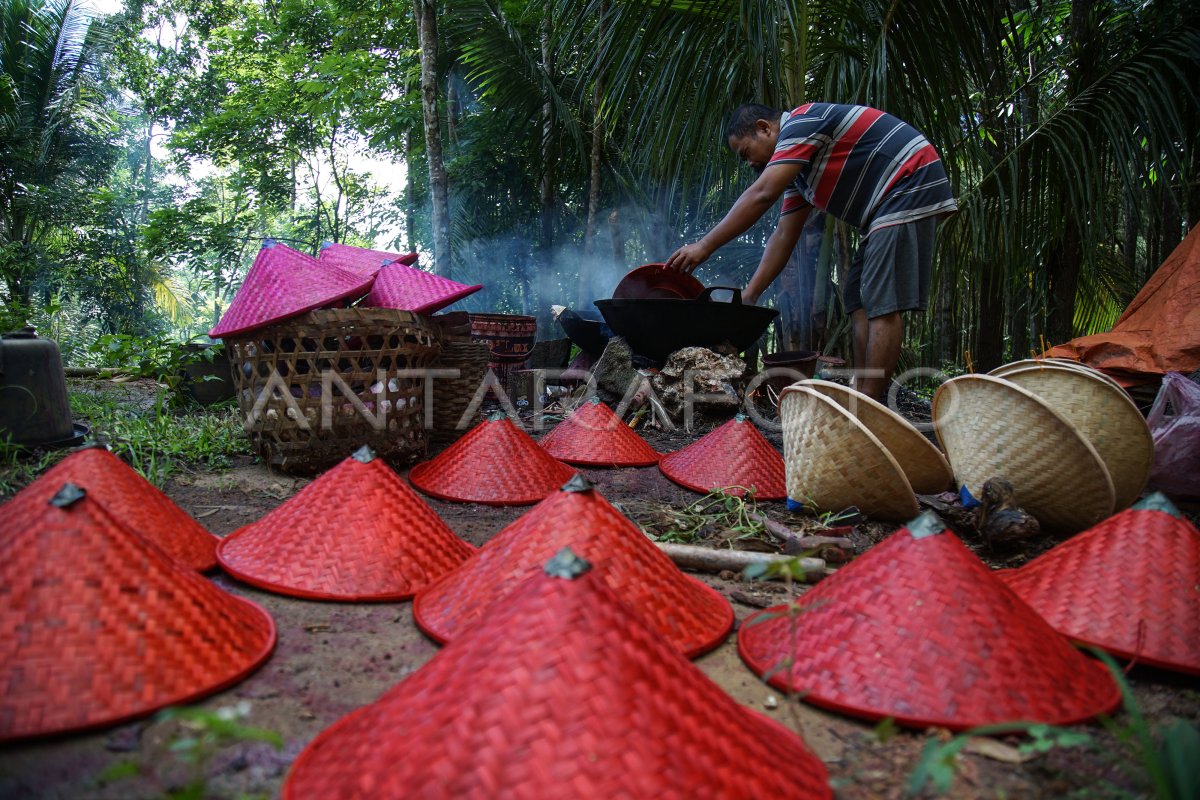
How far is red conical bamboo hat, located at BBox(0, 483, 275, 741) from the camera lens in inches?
34.9

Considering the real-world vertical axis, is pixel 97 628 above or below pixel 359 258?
below

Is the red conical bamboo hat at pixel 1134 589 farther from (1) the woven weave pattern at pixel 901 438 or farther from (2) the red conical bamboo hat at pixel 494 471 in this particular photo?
(2) the red conical bamboo hat at pixel 494 471

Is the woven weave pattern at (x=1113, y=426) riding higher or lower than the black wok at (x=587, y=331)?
lower

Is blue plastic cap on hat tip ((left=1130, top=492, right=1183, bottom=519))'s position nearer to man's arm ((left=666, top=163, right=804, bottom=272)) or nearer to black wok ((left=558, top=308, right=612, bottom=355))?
man's arm ((left=666, top=163, right=804, bottom=272))

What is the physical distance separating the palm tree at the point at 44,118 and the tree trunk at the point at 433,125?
747cm

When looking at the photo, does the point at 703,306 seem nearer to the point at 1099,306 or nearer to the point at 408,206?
the point at 1099,306

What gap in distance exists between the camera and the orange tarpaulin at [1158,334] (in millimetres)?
2688

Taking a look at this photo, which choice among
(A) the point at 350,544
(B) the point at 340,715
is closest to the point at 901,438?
(A) the point at 350,544

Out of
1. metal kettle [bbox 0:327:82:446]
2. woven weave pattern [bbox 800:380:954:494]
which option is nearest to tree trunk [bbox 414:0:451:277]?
metal kettle [bbox 0:327:82:446]

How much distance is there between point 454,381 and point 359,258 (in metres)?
0.68

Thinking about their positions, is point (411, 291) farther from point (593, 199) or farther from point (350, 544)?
point (593, 199)

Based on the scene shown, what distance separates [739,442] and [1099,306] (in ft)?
14.0

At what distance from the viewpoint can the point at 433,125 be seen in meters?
5.74

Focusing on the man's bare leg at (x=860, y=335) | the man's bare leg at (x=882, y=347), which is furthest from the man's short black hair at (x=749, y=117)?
the man's bare leg at (x=882, y=347)
